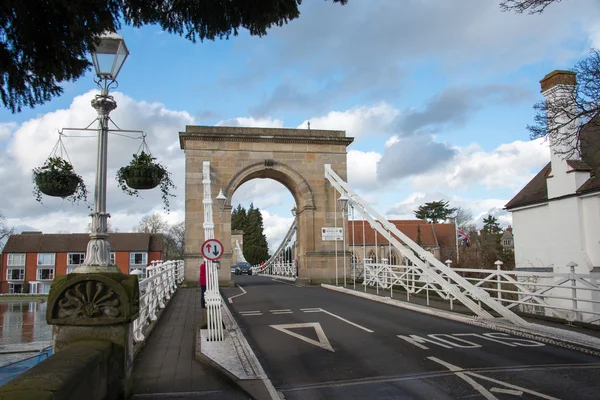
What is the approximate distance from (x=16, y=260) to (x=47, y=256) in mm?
4025

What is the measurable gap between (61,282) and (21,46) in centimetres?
232

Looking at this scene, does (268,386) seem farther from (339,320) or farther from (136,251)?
(136,251)

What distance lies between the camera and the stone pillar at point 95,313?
4.60 m

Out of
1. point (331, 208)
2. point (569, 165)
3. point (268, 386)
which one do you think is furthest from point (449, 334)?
point (331, 208)

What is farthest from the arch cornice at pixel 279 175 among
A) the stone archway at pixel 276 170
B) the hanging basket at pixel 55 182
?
the hanging basket at pixel 55 182

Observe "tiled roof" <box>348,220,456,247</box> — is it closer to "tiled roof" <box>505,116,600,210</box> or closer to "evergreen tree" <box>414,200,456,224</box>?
"evergreen tree" <box>414,200,456,224</box>

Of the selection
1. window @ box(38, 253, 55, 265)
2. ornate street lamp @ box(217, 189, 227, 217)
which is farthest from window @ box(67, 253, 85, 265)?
ornate street lamp @ box(217, 189, 227, 217)

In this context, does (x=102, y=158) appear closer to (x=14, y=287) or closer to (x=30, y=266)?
(x=30, y=266)

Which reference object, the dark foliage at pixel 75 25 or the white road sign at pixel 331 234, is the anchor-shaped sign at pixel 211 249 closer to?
the dark foliage at pixel 75 25

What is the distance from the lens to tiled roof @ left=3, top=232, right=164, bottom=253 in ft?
215

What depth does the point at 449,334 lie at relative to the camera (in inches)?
354

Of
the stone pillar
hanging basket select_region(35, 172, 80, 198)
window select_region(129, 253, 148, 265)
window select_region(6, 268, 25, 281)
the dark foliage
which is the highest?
the dark foliage

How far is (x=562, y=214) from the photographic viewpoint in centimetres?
1717

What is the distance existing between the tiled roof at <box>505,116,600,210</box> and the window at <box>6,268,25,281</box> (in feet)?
209
